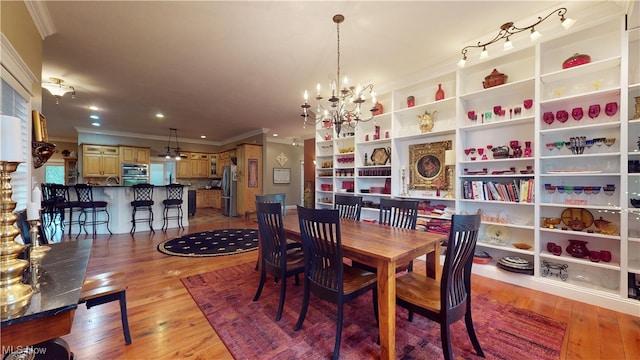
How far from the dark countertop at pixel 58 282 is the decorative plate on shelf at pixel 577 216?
158 inches

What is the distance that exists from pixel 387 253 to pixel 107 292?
1945 millimetres

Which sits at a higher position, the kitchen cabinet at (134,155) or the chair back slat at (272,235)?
the kitchen cabinet at (134,155)

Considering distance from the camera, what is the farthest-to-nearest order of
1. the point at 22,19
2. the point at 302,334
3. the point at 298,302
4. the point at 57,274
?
the point at 298,302 → the point at 22,19 → the point at 302,334 → the point at 57,274

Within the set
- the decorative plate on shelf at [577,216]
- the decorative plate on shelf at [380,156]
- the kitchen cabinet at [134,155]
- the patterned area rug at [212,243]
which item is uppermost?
the kitchen cabinet at [134,155]

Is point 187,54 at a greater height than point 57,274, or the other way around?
point 187,54

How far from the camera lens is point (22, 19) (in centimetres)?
210

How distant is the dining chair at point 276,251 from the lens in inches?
85.7

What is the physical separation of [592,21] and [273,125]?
615 centimetres

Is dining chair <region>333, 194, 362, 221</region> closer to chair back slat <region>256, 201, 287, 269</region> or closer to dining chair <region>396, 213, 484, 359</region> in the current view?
chair back slat <region>256, 201, 287, 269</region>

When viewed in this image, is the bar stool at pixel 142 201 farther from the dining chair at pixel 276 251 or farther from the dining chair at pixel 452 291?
the dining chair at pixel 452 291

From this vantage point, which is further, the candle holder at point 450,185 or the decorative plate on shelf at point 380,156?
the decorative plate on shelf at point 380,156

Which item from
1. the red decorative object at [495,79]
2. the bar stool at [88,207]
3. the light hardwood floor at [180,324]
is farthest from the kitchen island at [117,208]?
the red decorative object at [495,79]

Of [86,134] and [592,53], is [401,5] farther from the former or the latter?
[86,134]

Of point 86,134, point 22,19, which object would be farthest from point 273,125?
point 86,134
